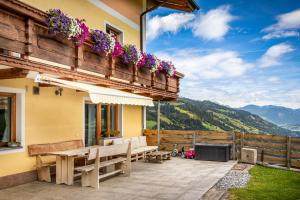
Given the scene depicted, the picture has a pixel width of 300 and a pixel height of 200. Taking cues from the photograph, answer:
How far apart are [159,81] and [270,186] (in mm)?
6586

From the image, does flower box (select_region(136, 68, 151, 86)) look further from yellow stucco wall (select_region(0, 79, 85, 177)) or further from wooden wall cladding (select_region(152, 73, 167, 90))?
yellow stucco wall (select_region(0, 79, 85, 177))

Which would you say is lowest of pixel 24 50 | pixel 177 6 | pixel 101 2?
pixel 24 50

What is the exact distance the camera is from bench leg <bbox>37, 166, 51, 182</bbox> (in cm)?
930

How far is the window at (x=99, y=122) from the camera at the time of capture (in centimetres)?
1239

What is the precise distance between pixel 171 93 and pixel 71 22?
892 centimetres

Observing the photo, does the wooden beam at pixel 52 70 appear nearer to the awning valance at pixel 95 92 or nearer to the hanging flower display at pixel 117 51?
the awning valance at pixel 95 92

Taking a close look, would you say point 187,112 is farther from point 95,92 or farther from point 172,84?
point 95,92

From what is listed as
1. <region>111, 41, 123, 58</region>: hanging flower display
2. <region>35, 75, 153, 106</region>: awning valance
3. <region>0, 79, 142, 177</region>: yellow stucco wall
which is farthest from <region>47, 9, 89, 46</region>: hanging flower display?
<region>0, 79, 142, 177</region>: yellow stucco wall

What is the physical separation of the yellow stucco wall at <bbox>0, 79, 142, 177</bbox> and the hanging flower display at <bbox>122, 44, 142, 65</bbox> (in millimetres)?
2250

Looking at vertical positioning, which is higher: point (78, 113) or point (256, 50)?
point (256, 50)

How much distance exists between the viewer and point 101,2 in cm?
1277

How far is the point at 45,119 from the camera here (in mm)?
9914

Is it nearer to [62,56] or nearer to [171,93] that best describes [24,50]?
[62,56]

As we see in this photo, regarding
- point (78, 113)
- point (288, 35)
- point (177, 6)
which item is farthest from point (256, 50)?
point (78, 113)
